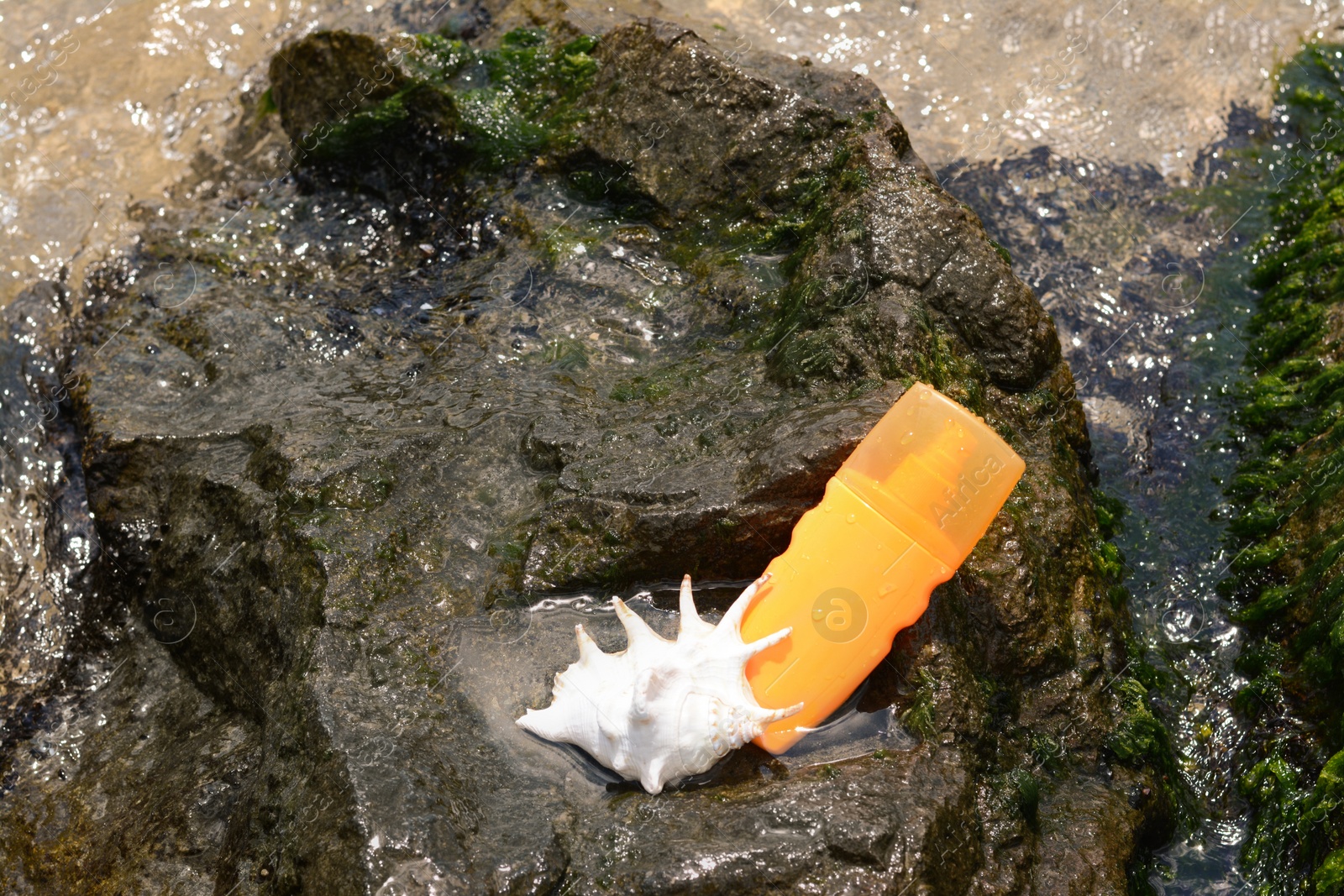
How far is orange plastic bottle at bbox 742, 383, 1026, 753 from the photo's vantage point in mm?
3080

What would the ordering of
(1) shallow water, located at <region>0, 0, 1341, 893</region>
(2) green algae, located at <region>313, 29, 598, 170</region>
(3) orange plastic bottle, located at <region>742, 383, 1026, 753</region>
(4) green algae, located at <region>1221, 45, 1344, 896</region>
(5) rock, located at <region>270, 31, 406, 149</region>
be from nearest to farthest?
(3) orange plastic bottle, located at <region>742, 383, 1026, 753</region> → (4) green algae, located at <region>1221, 45, 1344, 896</region> → (1) shallow water, located at <region>0, 0, 1341, 893</region> → (2) green algae, located at <region>313, 29, 598, 170</region> → (5) rock, located at <region>270, 31, 406, 149</region>

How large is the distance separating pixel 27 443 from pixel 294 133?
2.20m

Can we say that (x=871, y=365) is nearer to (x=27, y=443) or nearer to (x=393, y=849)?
(x=393, y=849)

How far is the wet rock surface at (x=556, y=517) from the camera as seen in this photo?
3.00 m

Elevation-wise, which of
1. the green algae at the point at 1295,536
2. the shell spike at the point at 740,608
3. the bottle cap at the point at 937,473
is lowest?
the green algae at the point at 1295,536

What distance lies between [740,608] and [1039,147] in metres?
4.12

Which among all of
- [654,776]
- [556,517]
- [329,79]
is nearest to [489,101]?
Result: [329,79]

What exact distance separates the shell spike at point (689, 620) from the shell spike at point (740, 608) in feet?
0.19

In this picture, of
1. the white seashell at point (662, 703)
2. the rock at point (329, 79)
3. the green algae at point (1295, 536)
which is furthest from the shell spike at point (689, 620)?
the rock at point (329, 79)

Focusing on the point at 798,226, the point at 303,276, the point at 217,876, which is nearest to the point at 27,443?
the point at 303,276

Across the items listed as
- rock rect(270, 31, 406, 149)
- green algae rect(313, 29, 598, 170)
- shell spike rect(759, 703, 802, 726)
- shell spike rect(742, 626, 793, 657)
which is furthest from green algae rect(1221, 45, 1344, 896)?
rock rect(270, 31, 406, 149)

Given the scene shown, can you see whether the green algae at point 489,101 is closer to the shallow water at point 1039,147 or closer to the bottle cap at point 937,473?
the shallow water at point 1039,147

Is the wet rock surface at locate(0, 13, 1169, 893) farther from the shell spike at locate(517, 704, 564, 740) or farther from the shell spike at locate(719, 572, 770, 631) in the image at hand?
the shell spike at locate(719, 572, 770, 631)

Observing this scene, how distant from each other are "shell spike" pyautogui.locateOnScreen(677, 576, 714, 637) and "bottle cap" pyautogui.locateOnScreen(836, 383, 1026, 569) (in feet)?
2.02
